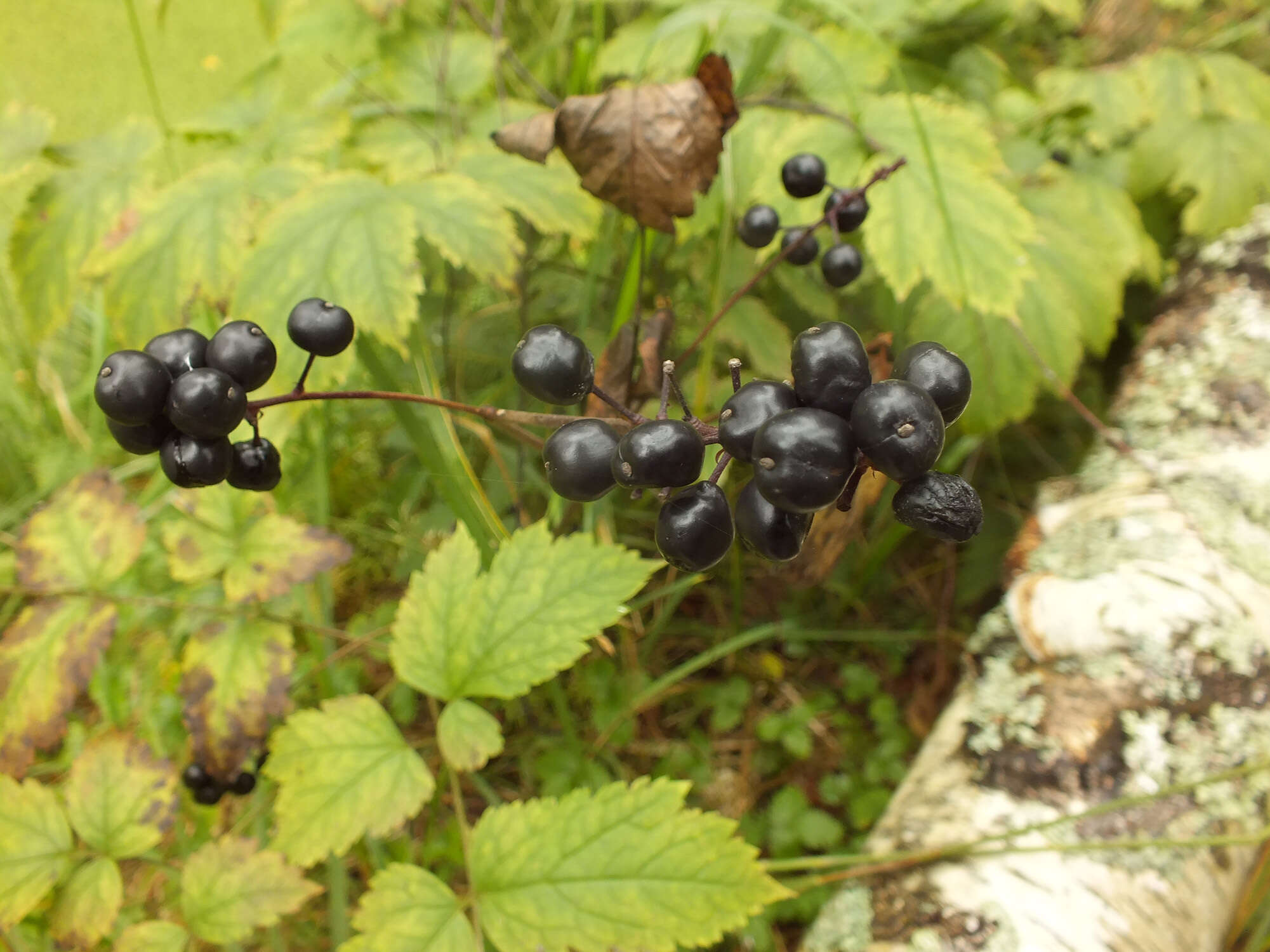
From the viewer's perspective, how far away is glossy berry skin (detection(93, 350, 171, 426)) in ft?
2.95

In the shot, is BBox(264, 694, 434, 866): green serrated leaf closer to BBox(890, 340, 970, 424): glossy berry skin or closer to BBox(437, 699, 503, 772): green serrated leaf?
BBox(437, 699, 503, 772): green serrated leaf

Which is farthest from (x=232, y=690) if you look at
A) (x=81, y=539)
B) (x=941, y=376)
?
(x=941, y=376)

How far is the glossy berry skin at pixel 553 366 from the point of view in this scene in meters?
0.90

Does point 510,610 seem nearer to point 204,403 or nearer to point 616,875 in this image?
point 616,875

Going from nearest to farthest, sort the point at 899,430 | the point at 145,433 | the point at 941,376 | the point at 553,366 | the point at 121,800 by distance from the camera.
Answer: the point at 899,430 → the point at 941,376 → the point at 553,366 → the point at 145,433 → the point at 121,800

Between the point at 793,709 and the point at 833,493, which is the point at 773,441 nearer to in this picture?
the point at 833,493

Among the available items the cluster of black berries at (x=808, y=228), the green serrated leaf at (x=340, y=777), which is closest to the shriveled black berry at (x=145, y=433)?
the green serrated leaf at (x=340, y=777)

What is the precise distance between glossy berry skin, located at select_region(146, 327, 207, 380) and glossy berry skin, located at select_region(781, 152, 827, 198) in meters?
1.09

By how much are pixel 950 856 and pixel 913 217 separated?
4.18ft

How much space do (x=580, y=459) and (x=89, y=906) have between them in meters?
1.38

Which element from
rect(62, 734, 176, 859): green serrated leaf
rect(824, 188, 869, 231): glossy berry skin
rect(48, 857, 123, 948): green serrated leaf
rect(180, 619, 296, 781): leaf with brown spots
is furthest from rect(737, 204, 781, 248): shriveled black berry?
rect(48, 857, 123, 948): green serrated leaf

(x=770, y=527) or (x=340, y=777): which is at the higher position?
(x=770, y=527)

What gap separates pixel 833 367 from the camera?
762mm

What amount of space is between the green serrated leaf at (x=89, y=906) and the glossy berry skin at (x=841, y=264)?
1.77 m
